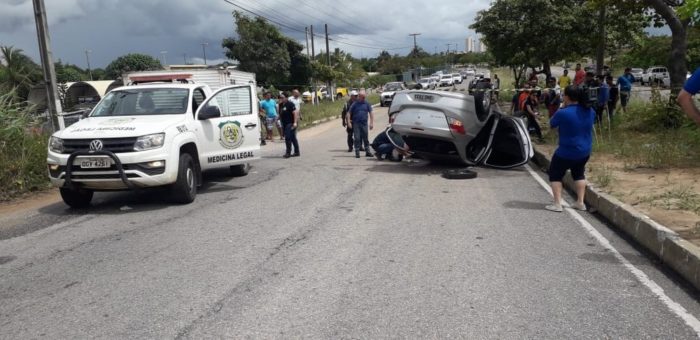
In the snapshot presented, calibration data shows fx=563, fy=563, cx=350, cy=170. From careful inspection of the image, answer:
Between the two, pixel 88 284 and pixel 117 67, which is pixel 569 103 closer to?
pixel 88 284

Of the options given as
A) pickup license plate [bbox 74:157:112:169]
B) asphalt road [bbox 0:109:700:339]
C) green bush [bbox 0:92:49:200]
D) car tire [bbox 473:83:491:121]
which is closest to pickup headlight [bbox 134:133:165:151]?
pickup license plate [bbox 74:157:112:169]

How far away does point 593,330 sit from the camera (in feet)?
12.4

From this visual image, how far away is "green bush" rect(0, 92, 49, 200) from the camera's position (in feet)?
32.4

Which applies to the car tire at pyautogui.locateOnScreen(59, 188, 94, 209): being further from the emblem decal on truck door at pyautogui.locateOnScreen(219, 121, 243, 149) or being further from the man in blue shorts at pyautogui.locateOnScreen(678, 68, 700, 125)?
the man in blue shorts at pyautogui.locateOnScreen(678, 68, 700, 125)

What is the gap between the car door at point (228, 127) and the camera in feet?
29.7

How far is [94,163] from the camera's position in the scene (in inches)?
297

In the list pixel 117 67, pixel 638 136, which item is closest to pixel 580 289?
pixel 638 136

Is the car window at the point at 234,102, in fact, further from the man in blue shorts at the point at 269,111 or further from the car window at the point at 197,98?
the man in blue shorts at the point at 269,111

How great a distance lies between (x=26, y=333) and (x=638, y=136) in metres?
13.5

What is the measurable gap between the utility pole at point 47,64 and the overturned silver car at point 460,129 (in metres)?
7.06

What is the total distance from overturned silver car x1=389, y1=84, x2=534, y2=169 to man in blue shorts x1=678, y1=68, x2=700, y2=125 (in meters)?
5.17

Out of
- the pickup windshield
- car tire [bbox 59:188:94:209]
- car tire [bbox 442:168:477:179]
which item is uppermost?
the pickup windshield

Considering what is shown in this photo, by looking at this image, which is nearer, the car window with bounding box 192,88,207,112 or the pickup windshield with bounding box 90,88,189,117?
the pickup windshield with bounding box 90,88,189,117

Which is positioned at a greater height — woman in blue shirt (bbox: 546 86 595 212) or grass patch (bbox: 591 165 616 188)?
woman in blue shirt (bbox: 546 86 595 212)
